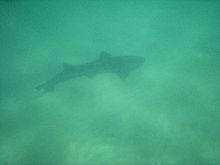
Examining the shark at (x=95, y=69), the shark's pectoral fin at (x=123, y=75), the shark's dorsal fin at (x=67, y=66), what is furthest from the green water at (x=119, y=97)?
the shark's dorsal fin at (x=67, y=66)

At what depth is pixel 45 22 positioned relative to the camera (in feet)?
74.0

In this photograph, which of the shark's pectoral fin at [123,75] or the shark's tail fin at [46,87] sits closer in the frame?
the shark's tail fin at [46,87]

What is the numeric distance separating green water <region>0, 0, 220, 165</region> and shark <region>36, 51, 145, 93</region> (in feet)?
1.20

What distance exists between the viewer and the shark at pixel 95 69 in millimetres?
12602

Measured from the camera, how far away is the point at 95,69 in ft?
42.1

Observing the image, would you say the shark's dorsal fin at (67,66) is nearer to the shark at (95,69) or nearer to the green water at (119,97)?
the shark at (95,69)

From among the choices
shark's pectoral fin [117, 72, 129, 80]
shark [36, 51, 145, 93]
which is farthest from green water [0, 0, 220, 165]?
shark [36, 51, 145, 93]

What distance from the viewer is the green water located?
9602 mm

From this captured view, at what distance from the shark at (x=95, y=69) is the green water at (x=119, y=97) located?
0.37m

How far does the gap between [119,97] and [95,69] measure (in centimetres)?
229

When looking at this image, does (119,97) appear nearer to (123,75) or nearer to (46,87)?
(123,75)

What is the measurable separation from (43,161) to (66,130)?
185 cm

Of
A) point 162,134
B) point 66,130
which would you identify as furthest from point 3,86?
point 162,134

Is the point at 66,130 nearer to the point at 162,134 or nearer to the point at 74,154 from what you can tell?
the point at 74,154
